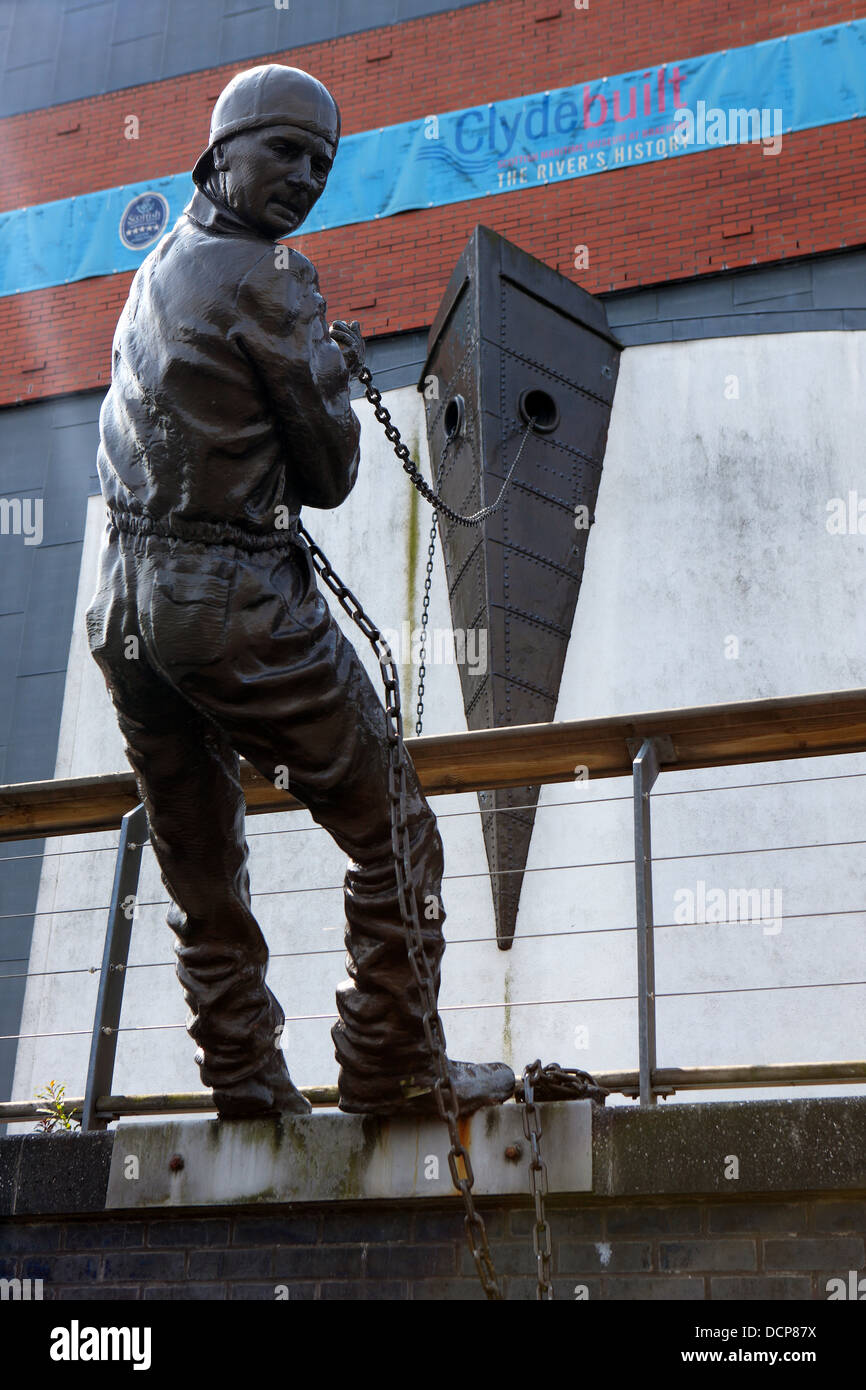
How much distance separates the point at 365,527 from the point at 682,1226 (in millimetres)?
8655

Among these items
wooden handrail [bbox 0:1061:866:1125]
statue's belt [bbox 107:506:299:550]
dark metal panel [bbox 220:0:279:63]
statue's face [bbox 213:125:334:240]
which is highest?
dark metal panel [bbox 220:0:279:63]

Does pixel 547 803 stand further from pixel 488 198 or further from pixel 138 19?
pixel 138 19

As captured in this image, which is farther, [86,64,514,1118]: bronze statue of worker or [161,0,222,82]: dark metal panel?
[161,0,222,82]: dark metal panel

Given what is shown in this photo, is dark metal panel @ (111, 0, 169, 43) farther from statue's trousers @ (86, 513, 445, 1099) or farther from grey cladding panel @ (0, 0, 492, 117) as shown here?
statue's trousers @ (86, 513, 445, 1099)

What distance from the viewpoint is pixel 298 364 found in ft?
13.6

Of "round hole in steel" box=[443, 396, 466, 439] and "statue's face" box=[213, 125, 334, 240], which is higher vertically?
"round hole in steel" box=[443, 396, 466, 439]

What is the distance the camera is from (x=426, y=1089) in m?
4.34

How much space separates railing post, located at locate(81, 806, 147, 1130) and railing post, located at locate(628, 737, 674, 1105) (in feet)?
5.23

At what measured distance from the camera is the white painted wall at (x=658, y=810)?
10.3m

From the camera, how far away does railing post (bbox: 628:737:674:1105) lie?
454cm

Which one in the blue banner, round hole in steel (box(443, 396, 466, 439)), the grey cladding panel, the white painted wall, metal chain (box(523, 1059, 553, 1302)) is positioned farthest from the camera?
the grey cladding panel

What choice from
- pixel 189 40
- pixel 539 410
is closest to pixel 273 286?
pixel 539 410

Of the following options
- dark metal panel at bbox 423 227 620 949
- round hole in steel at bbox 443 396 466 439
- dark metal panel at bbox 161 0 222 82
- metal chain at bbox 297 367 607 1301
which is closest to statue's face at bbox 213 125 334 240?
metal chain at bbox 297 367 607 1301

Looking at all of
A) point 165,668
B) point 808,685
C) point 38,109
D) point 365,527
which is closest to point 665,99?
point 365,527
